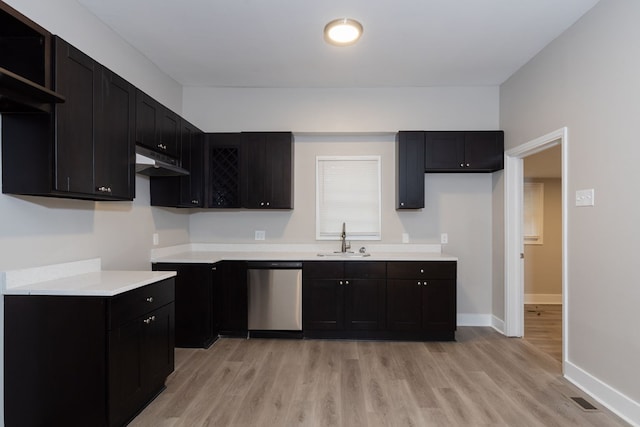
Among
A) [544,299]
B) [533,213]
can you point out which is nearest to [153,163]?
[533,213]

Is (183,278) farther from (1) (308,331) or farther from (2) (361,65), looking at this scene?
(2) (361,65)

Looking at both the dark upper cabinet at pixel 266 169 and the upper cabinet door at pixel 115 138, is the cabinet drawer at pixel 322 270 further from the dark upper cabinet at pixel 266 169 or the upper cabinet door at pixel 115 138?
A: the upper cabinet door at pixel 115 138

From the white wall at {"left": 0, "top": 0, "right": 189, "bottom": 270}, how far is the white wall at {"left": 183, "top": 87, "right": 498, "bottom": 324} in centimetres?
73

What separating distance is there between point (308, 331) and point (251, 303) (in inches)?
27.1

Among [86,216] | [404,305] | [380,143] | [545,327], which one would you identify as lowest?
[545,327]

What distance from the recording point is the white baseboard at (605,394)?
2172 mm

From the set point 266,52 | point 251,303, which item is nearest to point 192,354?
point 251,303

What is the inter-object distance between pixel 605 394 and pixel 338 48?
11.4 ft

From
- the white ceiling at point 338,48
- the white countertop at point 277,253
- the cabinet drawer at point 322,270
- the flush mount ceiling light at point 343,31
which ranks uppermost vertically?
the white ceiling at point 338,48

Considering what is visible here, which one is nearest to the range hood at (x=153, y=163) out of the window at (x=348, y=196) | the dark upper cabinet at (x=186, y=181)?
the dark upper cabinet at (x=186, y=181)

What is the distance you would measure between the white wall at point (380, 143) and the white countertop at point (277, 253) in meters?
0.11

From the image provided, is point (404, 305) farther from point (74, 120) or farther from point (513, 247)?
point (74, 120)

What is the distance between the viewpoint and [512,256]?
3.77 metres

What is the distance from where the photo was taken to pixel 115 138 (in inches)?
94.0
